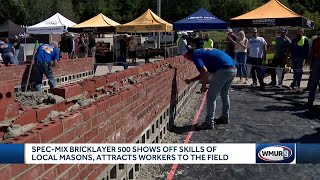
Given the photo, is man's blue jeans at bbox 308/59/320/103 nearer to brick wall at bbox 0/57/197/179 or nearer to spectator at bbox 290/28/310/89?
spectator at bbox 290/28/310/89

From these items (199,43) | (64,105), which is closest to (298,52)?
(199,43)

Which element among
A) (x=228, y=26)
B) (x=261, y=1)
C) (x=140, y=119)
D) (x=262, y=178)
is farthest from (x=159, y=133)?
(x=261, y=1)

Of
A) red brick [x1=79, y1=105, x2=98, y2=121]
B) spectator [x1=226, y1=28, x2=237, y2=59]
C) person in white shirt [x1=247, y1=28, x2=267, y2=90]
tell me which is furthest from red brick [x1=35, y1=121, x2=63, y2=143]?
spectator [x1=226, y1=28, x2=237, y2=59]

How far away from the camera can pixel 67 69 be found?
14.2m

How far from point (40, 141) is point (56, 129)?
9.2 inches

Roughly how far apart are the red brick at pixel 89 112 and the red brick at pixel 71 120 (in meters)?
0.07

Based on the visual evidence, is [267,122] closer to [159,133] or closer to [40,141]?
[159,133]

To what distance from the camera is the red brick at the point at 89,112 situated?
10.8 feet

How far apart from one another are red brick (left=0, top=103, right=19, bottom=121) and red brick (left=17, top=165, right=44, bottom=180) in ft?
3.51

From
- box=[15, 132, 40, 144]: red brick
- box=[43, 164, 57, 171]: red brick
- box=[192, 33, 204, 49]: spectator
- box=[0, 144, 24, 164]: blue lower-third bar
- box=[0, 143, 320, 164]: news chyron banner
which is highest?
box=[192, 33, 204, 49]: spectator

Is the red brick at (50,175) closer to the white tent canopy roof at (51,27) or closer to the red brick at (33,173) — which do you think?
the red brick at (33,173)

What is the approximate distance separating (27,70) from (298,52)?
25.8 feet

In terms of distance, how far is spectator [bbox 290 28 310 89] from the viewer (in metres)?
12.6

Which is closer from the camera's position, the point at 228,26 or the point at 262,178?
the point at 262,178
